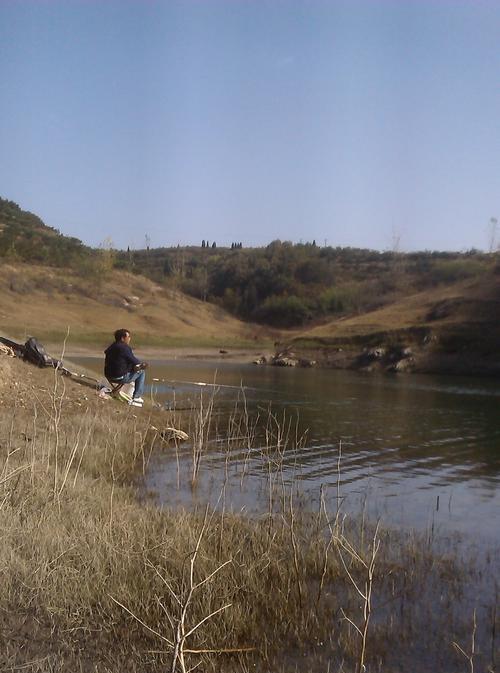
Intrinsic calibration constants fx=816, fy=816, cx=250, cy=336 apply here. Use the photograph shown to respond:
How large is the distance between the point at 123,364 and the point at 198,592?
11.4m

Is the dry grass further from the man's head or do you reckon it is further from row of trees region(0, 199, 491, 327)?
row of trees region(0, 199, 491, 327)

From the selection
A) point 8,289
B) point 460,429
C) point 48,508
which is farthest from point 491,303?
point 48,508

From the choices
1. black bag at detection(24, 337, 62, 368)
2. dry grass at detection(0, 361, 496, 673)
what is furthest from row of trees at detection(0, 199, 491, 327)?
dry grass at detection(0, 361, 496, 673)

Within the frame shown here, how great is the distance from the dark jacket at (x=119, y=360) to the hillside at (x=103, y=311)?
34605 millimetres

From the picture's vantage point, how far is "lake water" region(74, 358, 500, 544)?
1099cm

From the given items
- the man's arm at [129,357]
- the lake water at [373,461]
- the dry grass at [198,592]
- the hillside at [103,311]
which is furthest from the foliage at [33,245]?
the dry grass at [198,592]

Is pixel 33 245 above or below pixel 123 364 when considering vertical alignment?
above

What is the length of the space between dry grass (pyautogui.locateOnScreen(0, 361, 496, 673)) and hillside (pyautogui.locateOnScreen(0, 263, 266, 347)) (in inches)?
1755

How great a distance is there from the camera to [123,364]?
1753 centimetres

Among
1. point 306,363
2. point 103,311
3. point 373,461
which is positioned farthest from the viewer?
point 103,311

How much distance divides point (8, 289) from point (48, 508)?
60729 millimetres

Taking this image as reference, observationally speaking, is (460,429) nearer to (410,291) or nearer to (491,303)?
(491,303)

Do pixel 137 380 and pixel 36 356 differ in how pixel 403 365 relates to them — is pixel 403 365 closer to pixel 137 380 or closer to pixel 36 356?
pixel 137 380

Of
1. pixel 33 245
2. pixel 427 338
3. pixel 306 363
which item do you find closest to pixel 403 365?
pixel 427 338
